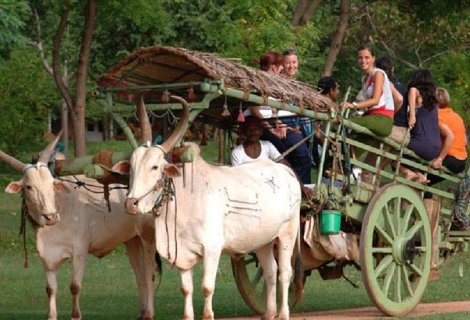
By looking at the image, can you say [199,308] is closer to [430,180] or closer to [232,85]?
[430,180]

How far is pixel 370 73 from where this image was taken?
1475 centimetres

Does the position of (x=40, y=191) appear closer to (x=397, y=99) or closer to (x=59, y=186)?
(x=59, y=186)

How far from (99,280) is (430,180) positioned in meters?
6.90

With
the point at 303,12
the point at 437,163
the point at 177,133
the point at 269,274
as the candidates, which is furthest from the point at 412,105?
the point at 303,12

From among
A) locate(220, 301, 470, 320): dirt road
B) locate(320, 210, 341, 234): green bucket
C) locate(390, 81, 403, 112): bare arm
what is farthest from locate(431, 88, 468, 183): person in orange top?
locate(320, 210, 341, 234): green bucket

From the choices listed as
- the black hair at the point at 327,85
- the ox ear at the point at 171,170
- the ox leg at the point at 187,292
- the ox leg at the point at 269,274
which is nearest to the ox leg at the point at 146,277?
the ox leg at the point at 269,274

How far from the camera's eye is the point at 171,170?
12.3 meters

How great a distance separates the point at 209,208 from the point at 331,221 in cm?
176

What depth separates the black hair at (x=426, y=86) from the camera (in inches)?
600

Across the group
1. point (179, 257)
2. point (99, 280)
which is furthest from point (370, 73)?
point (99, 280)

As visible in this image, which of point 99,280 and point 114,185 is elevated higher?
point 114,185

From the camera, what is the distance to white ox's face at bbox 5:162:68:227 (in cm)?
1314

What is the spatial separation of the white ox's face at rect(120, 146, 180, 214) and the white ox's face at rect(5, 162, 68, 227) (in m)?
1.30

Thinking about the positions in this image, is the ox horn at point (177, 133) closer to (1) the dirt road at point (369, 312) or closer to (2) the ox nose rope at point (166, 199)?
(2) the ox nose rope at point (166, 199)
